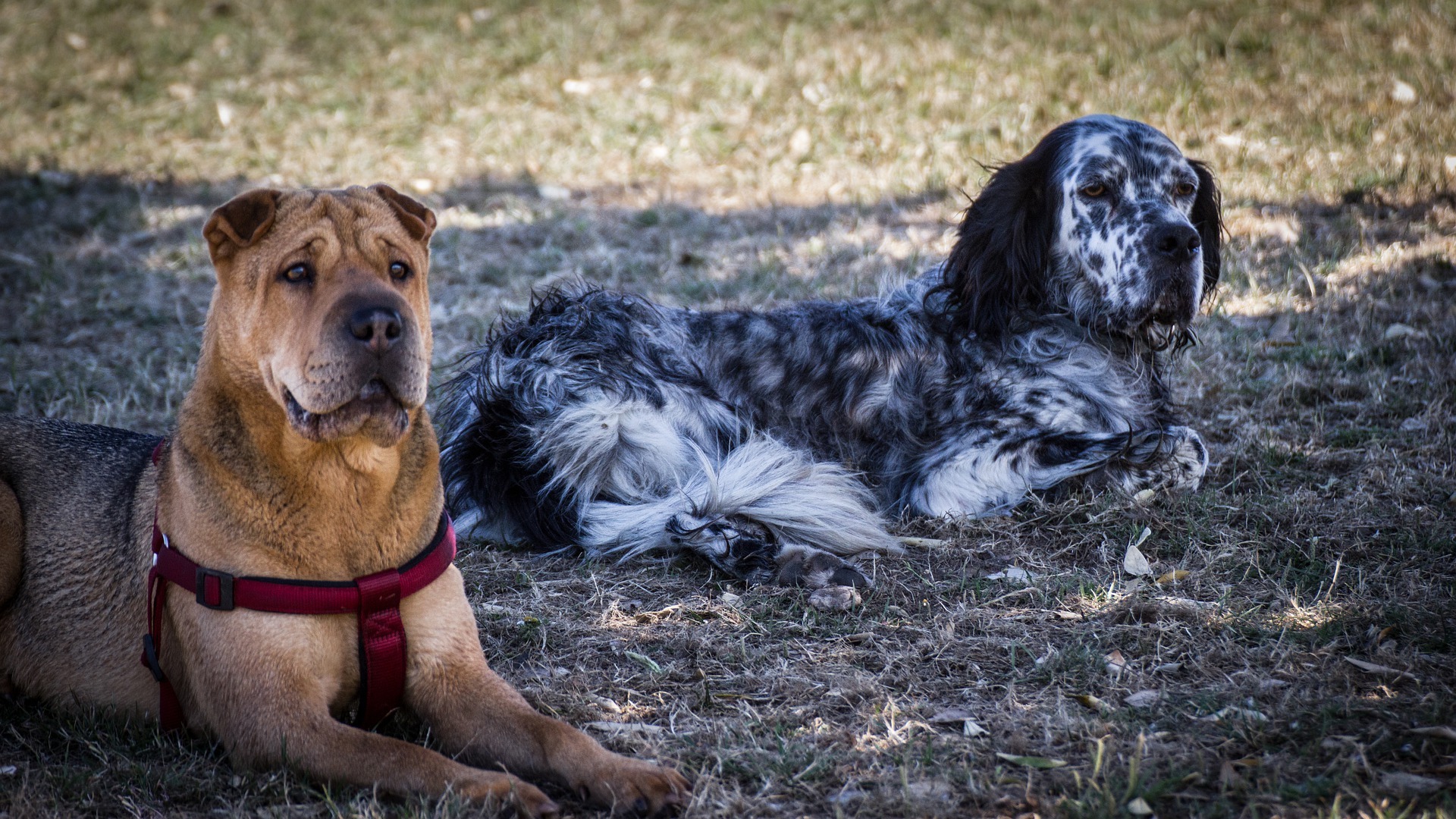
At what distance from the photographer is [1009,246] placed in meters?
4.57

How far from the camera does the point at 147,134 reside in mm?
9953

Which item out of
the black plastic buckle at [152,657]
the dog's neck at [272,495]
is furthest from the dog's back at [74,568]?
the dog's neck at [272,495]

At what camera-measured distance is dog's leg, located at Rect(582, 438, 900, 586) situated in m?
3.84

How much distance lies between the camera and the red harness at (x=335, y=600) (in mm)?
2531

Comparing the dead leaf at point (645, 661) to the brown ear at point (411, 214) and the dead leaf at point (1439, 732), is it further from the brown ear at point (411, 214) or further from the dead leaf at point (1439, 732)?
the dead leaf at point (1439, 732)

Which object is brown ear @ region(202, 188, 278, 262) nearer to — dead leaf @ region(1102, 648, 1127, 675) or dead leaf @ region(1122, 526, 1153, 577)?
dead leaf @ region(1102, 648, 1127, 675)

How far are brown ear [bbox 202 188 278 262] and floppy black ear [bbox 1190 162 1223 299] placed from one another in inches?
139

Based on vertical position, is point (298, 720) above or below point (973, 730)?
above

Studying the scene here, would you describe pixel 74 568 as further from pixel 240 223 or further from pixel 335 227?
pixel 335 227

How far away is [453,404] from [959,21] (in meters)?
7.42

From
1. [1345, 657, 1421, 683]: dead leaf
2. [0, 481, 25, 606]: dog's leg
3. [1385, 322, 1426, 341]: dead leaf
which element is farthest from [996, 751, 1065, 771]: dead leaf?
[1385, 322, 1426, 341]: dead leaf

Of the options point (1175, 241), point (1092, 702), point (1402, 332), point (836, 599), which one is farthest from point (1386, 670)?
point (1402, 332)

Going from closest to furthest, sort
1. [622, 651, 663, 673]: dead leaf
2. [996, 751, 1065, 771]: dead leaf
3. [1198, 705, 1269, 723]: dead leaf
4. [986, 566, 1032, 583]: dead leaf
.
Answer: [996, 751, 1065, 771]: dead leaf < [1198, 705, 1269, 723]: dead leaf < [622, 651, 663, 673]: dead leaf < [986, 566, 1032, 583]: dead leaf

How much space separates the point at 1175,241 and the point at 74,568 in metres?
3.61
